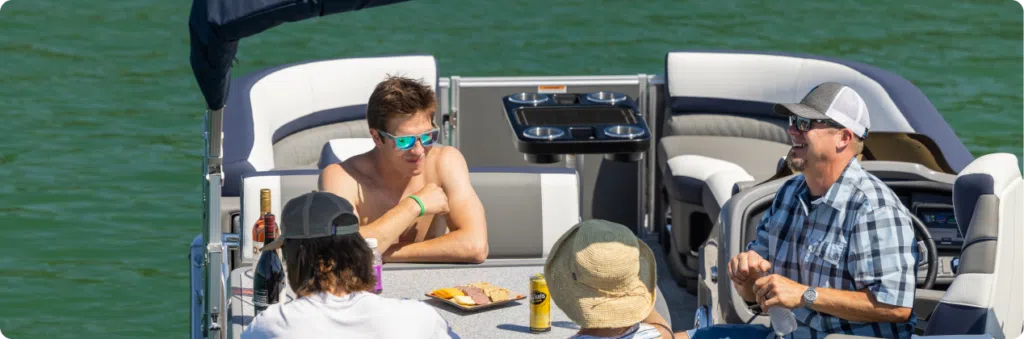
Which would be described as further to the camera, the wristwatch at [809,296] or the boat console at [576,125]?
the boat console at [576,125]

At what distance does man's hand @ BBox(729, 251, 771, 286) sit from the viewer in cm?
384

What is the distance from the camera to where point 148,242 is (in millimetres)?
10125

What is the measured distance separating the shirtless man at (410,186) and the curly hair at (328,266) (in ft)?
4.32

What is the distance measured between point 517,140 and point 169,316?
371cm

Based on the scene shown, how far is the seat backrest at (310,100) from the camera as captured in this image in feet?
21.3

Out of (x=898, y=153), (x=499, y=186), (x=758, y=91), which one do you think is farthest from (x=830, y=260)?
(x=758, y=91)

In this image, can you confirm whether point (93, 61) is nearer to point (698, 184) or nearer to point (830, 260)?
point (698, 184)

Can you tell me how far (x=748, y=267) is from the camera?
3857mm

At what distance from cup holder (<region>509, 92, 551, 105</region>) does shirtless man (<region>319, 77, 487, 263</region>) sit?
1.67m

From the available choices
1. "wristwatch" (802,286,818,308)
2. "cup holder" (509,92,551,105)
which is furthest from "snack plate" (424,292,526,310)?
"cup holder" (509,92,551,105)

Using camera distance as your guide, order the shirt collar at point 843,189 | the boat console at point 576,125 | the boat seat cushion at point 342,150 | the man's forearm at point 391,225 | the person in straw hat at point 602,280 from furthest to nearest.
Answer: the boat seat cushion at point 342,150, the boat console at point 576,125, the man's forearm at point 391,225, the shirt collar at point 843,189, the person in straw hat at point 602,280

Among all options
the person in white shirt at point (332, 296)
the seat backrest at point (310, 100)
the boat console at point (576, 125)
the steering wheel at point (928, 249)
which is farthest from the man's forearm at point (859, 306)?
the seat backrest at point (310, 100)

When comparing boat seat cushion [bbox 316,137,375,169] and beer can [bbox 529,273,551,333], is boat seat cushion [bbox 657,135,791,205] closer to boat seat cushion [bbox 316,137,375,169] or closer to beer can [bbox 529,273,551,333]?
boat seat cushion [bbox 316,137,375,169]

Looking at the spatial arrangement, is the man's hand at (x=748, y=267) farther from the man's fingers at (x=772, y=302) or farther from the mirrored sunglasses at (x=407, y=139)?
the mirrored sunglasses at (x=407, y=139)
